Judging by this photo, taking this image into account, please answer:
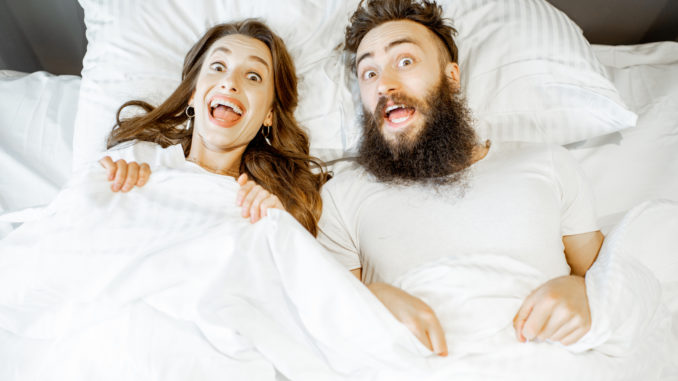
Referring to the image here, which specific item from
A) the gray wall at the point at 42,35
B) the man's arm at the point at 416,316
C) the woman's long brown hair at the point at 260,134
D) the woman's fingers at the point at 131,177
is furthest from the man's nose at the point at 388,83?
the gray wall at the point at 42,35

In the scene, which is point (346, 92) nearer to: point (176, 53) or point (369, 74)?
point (369, 74)

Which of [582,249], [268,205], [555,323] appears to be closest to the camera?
[555,323]

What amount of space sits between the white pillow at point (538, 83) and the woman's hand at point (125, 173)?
0.96m

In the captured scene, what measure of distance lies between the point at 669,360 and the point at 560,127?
68 centimetres

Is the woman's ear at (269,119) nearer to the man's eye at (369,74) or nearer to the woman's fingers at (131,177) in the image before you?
the man's eye at (369,74)

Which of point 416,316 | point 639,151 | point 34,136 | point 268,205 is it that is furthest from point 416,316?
point 34,136

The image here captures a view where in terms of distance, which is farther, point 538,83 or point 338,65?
point 338,65

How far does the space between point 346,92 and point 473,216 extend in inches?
23.8

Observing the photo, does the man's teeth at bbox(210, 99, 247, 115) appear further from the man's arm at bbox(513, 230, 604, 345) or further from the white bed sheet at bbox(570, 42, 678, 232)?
the white bed sheet at bbox(570, 42, 678, 232)

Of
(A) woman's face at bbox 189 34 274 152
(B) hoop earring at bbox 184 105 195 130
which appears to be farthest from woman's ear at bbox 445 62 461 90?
(B) hoop earring at bbox 184 105 195 130

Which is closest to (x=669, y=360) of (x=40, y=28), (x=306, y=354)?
(x=306, y=354)

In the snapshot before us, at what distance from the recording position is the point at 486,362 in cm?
84

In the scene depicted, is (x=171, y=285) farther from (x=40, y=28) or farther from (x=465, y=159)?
(x=40, y=28)

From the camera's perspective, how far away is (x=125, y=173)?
43.3 inches
